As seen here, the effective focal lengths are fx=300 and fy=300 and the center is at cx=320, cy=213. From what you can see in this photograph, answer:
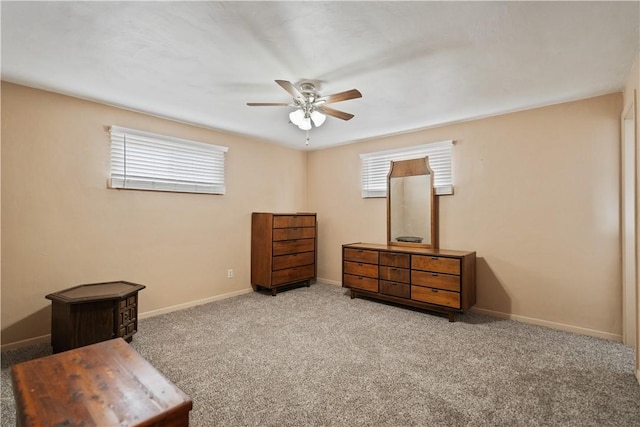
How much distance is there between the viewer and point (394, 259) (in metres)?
3.79

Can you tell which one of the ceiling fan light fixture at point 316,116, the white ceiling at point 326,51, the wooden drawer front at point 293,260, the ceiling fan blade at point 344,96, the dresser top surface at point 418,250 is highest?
the white ceiling at point 326,51

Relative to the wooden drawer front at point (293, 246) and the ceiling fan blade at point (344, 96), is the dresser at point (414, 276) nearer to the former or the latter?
the wooden drawer front at point (293, 246)

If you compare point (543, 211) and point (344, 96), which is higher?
point (344, 96)

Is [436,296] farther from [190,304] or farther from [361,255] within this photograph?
[190,304]

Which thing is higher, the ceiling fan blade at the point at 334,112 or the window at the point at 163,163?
the ceiling fan blade at the point at 334,112

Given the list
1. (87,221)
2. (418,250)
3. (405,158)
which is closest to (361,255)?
(418,250)

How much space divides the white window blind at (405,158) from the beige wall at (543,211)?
11 cm

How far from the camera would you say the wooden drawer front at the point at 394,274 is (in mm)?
3689

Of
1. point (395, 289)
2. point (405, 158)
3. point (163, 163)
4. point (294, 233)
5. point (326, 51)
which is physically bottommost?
point (395, 289)

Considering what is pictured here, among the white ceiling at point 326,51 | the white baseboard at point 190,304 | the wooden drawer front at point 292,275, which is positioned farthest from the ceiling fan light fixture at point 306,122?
the white baseboard at point 190,304

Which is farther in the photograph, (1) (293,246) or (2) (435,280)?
(1) (293,246)

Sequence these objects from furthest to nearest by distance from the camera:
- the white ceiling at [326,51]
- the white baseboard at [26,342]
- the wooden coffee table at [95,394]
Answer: the white baseboard at [26,342], the white ceiling at [326,51], the wooden coffee table at [95,394]

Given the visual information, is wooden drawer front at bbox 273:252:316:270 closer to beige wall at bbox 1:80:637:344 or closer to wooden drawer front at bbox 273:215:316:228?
wooden drawer front at bbox 273:215:316:228

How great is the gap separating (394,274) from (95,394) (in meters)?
3.14
